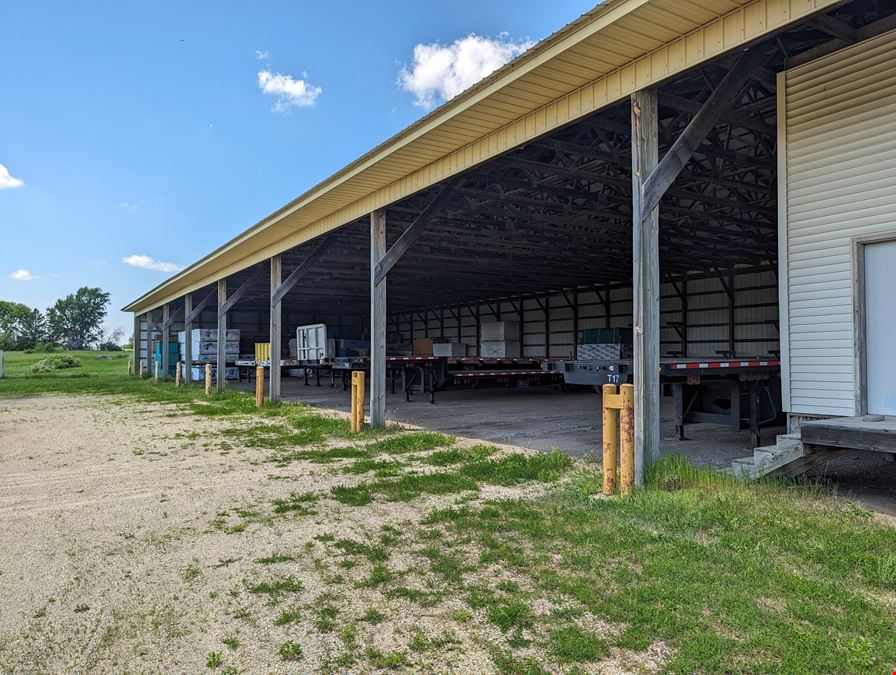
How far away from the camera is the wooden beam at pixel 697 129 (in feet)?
20.8

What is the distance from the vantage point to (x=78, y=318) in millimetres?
111000

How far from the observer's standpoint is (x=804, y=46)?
7.15m

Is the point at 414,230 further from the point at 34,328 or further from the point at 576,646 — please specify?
the point at 34,328

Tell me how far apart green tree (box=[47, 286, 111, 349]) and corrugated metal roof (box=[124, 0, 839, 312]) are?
11766cm

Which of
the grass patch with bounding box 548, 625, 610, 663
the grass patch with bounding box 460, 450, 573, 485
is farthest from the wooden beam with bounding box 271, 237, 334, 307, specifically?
the grass patch with bounding box 548, 625, 610, 663

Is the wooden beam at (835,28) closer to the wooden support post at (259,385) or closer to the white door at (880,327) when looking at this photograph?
the white door at (880,327)

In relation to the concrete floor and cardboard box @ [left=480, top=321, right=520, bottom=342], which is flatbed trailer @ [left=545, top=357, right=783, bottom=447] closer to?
the concrete floor

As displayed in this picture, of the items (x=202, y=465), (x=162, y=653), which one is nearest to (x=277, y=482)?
(x=202, y=465)

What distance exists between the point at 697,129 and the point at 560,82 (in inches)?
68.9

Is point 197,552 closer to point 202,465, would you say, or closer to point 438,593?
point 438,593

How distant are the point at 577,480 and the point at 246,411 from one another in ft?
37.5

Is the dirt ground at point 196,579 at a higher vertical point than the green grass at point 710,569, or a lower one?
lower

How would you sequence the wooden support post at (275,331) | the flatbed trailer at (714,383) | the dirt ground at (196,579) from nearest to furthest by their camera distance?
the dirt ground at (196,579) → the flatbed trailer at (714,383) → the wooden support post at (275,331)

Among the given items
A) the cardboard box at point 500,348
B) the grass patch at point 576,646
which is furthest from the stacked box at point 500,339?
the grass patch at point 576,646
